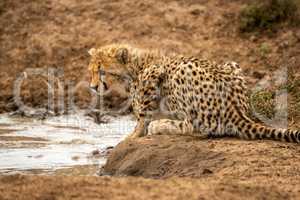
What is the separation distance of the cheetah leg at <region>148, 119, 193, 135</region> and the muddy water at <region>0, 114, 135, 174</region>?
0.79m

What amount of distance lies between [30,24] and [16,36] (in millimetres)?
412

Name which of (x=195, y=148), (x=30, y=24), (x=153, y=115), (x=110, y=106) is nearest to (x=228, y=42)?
(x=110, y=106)

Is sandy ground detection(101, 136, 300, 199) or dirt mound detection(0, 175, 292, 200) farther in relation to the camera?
sandy ground detection(101, 136, 300, 199)

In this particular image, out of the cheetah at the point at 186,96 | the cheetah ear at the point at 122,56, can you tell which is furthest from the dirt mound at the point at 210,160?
the cheetah ear at the point at 122,56

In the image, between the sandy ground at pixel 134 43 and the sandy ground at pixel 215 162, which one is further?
the sandy ground at pixel 134 43

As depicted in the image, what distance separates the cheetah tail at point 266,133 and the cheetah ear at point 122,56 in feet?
5.75

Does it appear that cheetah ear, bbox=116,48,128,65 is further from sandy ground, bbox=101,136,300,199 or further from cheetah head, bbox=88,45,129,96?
sandy ground, bbox=101,136,300,199

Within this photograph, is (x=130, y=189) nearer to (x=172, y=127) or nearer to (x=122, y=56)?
(x=172, y=127)

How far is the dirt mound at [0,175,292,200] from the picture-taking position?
6.48m

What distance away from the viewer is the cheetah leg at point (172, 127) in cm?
940

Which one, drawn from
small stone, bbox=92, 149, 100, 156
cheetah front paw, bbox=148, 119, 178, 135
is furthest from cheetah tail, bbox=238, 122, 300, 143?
small stone, bbox=92, 149, 100, 156

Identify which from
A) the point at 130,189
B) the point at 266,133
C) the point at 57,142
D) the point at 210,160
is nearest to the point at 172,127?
the point at 266,133

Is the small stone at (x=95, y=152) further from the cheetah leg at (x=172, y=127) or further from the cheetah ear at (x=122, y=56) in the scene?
the cheetah leg at (x=172, y=127)

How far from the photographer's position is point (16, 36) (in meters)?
16.4
